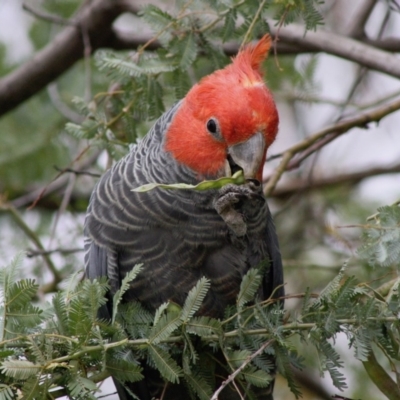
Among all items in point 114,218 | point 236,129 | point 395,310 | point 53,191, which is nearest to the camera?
point 395,310

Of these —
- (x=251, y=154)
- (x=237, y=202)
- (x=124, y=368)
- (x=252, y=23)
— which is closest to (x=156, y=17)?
(x=252, y=23)

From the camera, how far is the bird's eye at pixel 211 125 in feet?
11.6

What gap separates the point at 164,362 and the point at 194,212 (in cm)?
103

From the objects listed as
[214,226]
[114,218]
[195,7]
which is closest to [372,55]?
[195,7]

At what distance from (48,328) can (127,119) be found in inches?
63.8

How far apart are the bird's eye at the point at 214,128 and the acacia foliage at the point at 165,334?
805mm

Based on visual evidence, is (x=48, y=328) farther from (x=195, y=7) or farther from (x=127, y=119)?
(x=195, y=7)

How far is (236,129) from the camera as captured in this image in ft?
11.2

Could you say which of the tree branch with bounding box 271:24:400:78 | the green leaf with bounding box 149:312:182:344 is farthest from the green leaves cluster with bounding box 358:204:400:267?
the tree branch with bounding box 271:24:400:78

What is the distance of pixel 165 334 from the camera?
2775 mm

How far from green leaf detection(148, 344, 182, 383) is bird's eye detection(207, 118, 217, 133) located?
1.22m

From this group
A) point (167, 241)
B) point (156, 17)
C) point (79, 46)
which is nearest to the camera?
point (167, 241)

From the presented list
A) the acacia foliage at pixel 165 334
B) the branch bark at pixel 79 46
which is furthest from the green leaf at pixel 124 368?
the branch bark at pixel 79 46

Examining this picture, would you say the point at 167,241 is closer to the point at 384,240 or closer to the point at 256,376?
the point at 256,376
